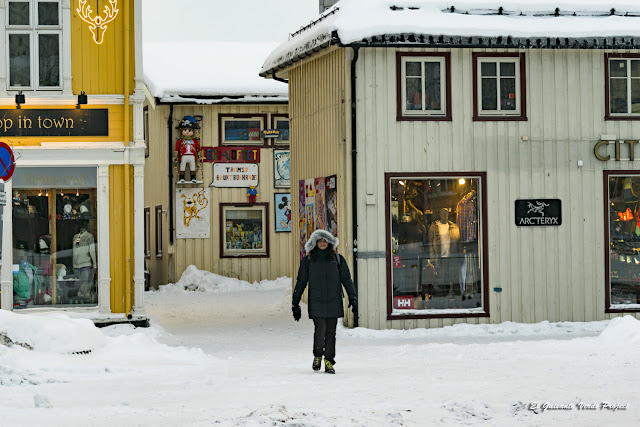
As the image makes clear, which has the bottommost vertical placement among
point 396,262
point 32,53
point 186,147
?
point 396,262

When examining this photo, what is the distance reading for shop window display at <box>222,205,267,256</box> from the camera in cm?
3045

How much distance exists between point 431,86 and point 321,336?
286 inches

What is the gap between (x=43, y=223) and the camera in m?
18.2

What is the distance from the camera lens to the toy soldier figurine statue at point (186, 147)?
29516 millimetres

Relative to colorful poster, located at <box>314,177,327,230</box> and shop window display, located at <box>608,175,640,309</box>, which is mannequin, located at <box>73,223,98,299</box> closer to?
colorful poster, located at <box>314,177,327,230</box>

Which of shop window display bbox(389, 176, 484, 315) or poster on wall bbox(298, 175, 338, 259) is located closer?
shop window display bbox(389, 176, 484, 315)

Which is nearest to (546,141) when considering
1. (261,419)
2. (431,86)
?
(431,86)

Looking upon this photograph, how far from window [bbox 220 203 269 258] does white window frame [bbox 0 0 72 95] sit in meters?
12.6

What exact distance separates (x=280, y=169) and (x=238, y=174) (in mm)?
1195

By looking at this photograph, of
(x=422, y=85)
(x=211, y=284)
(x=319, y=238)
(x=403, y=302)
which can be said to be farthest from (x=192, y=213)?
(x=319, y=238)

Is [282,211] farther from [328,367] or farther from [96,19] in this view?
[328,367]

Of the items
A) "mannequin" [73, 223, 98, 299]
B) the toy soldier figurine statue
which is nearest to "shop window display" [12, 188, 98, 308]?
"mannequin" [73, 223, 98, 299]

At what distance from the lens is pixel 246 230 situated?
100ft

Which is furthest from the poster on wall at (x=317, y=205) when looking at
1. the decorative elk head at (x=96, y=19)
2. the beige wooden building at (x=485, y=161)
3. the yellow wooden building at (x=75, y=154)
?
the decorative elk head at (x=96, y=19)
